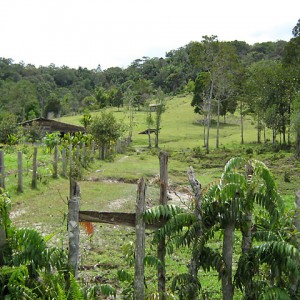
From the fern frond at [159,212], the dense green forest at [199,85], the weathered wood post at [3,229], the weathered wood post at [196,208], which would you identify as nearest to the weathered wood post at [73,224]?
the weathered wood post at [3,229]

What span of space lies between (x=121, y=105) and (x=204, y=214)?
85805mm

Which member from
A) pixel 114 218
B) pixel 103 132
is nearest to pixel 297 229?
pixel 114 218

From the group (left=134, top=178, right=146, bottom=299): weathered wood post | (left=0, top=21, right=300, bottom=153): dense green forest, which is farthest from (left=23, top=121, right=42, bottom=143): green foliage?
(left=134, top=178, right=146, bottom=299): weathered wood post

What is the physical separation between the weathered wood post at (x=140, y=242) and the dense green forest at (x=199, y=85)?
32.4m

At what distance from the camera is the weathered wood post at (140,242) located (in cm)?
551

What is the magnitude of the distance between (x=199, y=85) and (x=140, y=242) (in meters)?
62.1

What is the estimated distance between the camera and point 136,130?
217 feet

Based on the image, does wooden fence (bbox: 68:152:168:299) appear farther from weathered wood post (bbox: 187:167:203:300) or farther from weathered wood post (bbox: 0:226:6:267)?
weathered wood post (bbox: 0:226:6:267)

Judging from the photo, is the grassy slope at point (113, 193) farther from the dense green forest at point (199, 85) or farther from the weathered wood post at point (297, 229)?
the dense green forest at point (199, 85)

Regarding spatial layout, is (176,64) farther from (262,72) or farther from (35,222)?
(35,222)

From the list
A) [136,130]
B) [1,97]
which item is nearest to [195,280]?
[136,130]

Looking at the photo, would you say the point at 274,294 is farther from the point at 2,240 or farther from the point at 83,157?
the point at 83,157

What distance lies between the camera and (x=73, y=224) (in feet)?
19.4

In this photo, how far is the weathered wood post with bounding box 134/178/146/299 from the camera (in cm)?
551
